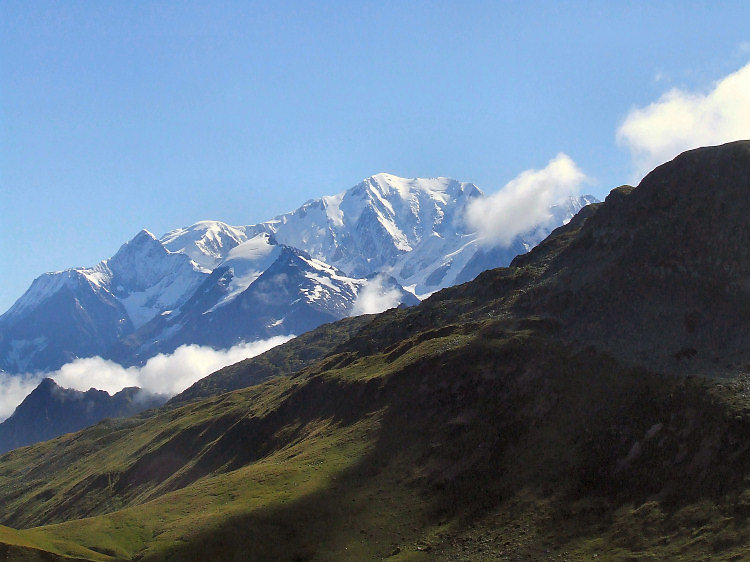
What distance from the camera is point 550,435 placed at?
10488 centimetres

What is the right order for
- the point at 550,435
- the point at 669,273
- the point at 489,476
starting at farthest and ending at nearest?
the point at 669,273
the point at 550,435
the point at 489,476

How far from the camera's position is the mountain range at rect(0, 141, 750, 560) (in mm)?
86125

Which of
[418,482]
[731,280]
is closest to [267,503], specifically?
[418,482]

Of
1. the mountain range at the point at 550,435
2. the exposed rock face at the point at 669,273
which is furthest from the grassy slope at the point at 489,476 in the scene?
the exposed rock face at the point at 669,273

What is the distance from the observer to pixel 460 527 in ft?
311

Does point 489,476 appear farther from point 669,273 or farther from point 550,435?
point 669,273

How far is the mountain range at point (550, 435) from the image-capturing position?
86.1 meters

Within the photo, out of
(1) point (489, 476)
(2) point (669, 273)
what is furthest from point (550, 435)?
(2) point (669, 273)

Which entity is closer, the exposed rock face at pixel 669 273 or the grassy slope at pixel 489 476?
the grassy slope at pixel 489 476

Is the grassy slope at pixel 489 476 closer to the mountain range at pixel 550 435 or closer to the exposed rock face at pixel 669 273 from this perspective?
the mountain range at pixel 550 435

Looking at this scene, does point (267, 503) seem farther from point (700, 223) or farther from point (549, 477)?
point (700, 223)

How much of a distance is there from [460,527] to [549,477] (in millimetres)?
14295

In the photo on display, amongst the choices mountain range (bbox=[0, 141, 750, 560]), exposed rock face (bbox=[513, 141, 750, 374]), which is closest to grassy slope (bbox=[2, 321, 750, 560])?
mountain range (bbox=[0, 141, 750, 560])

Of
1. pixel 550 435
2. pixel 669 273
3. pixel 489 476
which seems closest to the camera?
pixel 489 476
